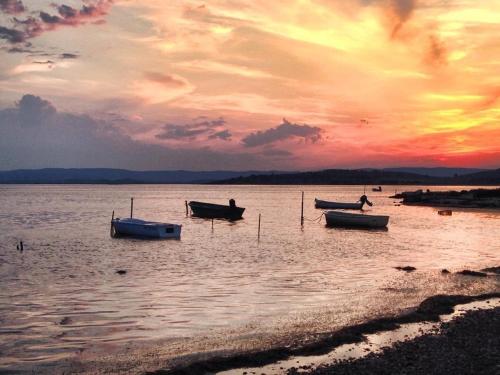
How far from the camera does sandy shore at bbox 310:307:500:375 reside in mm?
12430

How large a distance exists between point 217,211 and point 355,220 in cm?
2269

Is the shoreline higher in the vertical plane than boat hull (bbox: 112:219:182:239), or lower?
higher

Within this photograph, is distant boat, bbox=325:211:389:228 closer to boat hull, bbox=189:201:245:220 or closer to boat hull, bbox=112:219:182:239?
boat hull, bbox=189:201:245:220

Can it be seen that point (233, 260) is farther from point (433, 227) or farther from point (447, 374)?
point (433, 227)

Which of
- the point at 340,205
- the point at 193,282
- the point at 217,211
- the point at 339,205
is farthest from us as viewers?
the point at 339,205

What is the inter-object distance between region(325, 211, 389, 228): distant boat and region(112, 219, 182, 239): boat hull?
2356 cm

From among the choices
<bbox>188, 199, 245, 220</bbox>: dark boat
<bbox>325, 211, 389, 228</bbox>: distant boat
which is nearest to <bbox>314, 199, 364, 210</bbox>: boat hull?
<bbox>188, 199, 245, 220</bbox>: dark boat

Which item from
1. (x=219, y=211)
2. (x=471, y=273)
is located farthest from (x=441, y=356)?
(x=219, y=211)

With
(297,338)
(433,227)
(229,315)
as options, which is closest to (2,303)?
(229,315)

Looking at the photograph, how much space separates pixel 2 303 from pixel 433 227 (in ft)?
181

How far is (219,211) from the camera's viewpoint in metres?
79.7

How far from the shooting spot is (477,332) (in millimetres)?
15781

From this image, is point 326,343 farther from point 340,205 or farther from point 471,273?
point 340,205

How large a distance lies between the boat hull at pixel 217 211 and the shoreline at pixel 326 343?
58106 mm
